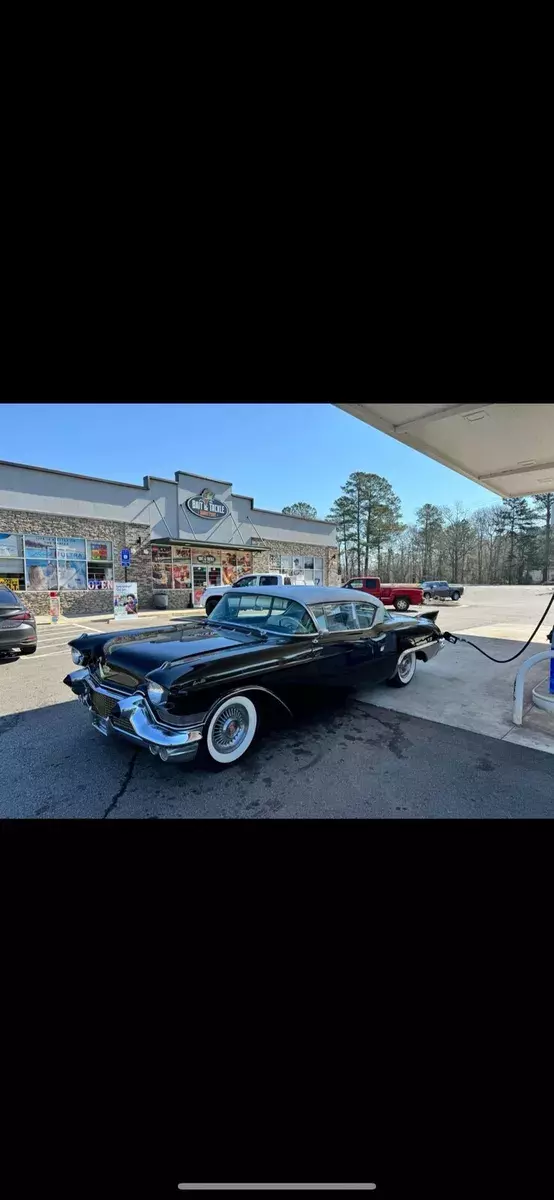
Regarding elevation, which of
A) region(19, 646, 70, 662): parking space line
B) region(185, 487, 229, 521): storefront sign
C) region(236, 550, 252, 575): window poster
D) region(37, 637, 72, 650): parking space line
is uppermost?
region(185, 487, 229, 521): storefront sign

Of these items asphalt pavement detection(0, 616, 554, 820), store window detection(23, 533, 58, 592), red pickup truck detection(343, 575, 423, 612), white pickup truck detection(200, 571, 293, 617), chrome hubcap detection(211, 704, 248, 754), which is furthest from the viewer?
red pickup truck detection(343, 575, 423, 612)

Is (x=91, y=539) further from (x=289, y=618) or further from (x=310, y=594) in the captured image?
(x=289, y=618)

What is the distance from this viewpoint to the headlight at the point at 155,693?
250 cm

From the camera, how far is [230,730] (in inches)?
115

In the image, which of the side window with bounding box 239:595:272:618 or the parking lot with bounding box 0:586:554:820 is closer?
the parking lot with bounding box 0:586:554:820

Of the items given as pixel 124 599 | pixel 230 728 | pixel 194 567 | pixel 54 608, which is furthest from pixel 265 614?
pixel 194 567

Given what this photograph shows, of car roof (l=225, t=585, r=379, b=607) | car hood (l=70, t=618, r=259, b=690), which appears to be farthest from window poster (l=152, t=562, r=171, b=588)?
car hood (l=70, t=618, r=259, b=690)

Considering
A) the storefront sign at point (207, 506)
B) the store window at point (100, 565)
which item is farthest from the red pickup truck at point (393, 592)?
the store window at point (100, 565)

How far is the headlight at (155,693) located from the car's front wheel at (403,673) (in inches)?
125

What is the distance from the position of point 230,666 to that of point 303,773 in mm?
958

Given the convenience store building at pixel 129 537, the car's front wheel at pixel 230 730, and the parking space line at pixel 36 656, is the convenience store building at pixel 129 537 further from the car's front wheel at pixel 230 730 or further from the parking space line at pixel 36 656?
the car's front wheel at pixel 230 730

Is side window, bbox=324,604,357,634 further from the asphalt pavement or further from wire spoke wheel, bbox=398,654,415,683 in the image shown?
wire spoke wheel, bbox=398,654,415,683

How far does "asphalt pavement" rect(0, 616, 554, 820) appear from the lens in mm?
2447
